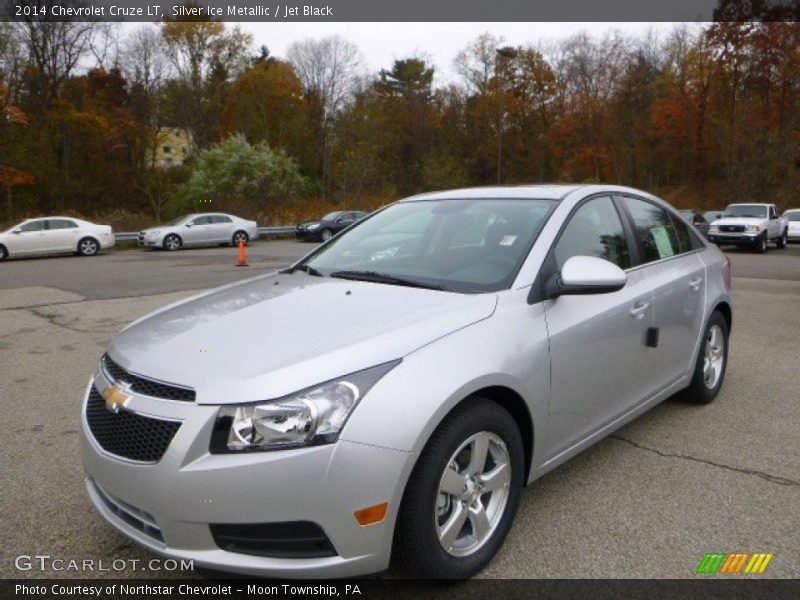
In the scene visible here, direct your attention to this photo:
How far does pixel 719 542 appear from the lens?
9.62ft

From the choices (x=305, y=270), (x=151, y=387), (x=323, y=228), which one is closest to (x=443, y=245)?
(x=305, y=270)

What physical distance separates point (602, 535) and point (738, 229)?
2211cm

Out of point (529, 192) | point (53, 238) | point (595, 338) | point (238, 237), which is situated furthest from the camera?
point (238, 237)

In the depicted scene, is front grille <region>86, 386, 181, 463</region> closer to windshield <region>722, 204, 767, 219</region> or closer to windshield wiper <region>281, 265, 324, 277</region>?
windshield wiper <region>281, 265, 324, 277</region>

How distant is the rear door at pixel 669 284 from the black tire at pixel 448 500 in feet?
5.01

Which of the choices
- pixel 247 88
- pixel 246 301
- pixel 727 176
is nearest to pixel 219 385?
pixel 246 301

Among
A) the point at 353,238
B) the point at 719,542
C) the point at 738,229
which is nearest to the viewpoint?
the point at 719,542

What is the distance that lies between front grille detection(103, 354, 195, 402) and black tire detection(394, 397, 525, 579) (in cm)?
87

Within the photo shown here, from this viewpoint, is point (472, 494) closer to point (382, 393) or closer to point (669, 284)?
point (382, 393)

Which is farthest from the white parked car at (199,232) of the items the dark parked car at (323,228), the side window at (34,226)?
the side window at (34,226)

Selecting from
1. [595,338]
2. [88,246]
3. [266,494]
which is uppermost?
[595,338]

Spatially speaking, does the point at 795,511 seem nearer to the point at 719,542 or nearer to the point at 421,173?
the point at 719,542

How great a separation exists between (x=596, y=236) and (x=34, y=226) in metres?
23.0

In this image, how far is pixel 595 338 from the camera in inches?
129
